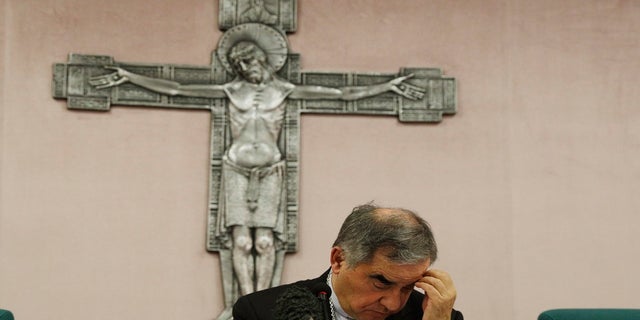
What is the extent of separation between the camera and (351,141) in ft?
19.6

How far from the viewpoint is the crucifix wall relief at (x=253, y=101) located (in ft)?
18.9

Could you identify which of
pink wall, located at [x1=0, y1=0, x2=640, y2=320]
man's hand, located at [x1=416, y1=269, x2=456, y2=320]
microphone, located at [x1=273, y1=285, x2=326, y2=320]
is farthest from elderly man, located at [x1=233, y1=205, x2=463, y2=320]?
pink wall, located at [x1=0, y1=0, x2=640, y2=320]

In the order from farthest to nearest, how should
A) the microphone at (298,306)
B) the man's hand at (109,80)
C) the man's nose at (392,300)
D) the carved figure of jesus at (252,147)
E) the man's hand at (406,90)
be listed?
the man's hand at (406,90), the man's hand at (109,80), the carved figure of jesus at (252,147), the man's nose at (392,300), the microphone at (298,306)

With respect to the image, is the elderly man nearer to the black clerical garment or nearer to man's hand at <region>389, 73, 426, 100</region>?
the black clerical garment

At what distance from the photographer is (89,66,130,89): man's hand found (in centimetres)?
584

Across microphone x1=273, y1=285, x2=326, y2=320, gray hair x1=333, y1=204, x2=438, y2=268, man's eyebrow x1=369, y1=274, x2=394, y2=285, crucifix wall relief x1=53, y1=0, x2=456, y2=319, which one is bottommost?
microphone x1=273, y1=285, x2=326, y2=320

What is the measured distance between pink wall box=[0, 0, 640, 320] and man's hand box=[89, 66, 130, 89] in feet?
0.43

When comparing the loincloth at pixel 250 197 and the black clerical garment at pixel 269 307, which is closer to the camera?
the black clerical garment at pixel 269 307

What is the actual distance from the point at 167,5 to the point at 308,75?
0.93m

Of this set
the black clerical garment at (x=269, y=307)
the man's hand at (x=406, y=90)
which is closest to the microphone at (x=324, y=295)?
the black clerical garment at (x=269, y=307)

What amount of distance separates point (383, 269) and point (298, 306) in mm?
271

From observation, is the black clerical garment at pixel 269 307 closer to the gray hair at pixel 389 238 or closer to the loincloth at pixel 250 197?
the gray hair at pixel 389 238

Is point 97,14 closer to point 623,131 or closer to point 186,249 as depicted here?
point 186,249

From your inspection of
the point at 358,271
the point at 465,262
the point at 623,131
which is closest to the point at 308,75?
the point at 465,262
